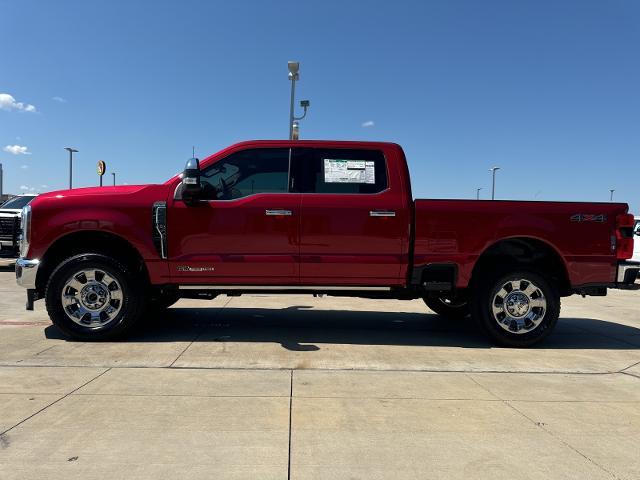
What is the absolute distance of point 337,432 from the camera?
3.22m

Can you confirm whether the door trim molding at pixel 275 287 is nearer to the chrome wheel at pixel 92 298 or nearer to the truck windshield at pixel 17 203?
the chrome wheel at pixel 92 298

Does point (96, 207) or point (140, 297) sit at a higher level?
point (96, 207)

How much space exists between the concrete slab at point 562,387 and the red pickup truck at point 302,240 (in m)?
1.01

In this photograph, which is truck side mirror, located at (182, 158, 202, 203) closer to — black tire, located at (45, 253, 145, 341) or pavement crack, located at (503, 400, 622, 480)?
black tire, located at (45, 253, 145, 341)

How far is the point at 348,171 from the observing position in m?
5.49

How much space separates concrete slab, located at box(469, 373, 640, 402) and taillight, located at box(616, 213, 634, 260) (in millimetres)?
1469

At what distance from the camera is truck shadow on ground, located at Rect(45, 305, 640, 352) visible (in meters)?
5.69

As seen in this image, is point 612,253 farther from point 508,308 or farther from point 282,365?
point 282,365

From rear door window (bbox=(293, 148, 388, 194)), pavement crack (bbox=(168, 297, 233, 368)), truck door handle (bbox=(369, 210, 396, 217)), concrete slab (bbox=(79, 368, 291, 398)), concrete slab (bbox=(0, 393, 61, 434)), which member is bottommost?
concrete slab (bbox=(0, 393, 61, 434))

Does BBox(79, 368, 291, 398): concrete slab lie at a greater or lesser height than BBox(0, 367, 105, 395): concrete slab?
greater

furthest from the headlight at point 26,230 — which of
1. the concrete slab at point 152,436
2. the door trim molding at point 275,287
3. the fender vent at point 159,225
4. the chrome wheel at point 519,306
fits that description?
the chrome wheel at point 519,306

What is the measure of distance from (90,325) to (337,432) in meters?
3.37

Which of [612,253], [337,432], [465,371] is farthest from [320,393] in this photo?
[612,253]

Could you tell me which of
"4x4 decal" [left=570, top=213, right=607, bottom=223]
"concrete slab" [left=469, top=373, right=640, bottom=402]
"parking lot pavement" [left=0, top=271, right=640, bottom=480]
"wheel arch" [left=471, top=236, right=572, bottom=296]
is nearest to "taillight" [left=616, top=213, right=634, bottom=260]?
"4x4 decal" [left=570, top=213, right=607, bottom=223]
